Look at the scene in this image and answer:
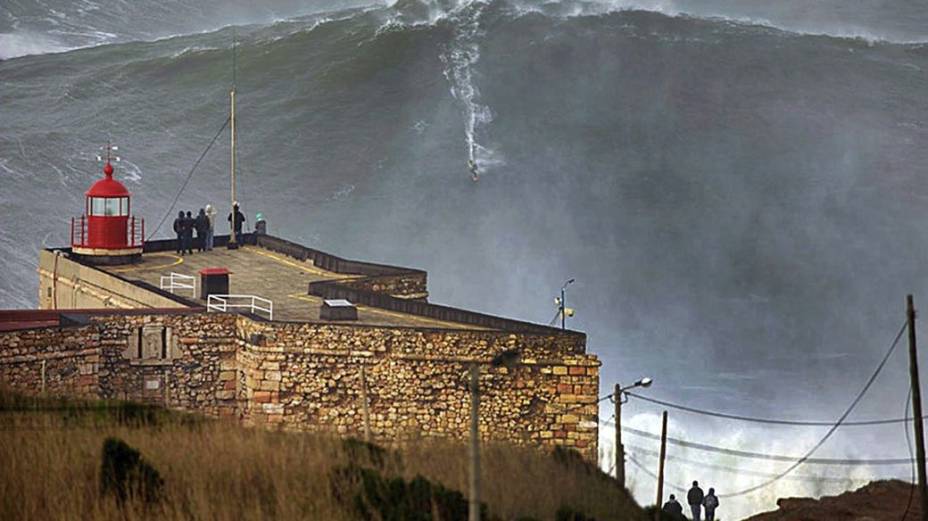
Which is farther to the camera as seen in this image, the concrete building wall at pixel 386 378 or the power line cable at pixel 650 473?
the power line cable at pixel 650 473

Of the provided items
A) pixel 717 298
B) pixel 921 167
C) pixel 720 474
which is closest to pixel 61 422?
pixel 720 474

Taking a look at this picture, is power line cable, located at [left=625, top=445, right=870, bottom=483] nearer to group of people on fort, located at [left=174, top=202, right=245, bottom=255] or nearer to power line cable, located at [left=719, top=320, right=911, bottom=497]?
power line cable, located at [left=719, top=320, right=911, bottom=497]

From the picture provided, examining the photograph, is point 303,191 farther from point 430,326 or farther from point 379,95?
point 430,326

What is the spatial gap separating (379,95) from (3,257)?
31.8 m

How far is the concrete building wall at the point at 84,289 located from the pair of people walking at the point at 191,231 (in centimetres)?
355

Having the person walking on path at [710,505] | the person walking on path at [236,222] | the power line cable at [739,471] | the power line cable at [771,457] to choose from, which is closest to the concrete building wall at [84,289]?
the person walking on path at [236,222]

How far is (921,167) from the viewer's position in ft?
330

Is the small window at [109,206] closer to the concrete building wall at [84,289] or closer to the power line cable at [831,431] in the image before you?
the concrete building wall at [84,289]

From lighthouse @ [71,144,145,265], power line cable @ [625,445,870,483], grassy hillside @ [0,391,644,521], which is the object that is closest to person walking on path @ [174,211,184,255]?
lighthouse @ [71,144,145,265]

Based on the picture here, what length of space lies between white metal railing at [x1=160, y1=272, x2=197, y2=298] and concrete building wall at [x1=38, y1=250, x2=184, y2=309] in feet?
3.28

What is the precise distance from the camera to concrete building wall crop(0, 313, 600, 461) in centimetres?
3288

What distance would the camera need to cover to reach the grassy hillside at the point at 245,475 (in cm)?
1914

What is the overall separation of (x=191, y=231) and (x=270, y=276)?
508 cm

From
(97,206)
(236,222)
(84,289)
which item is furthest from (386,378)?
(236,222)
